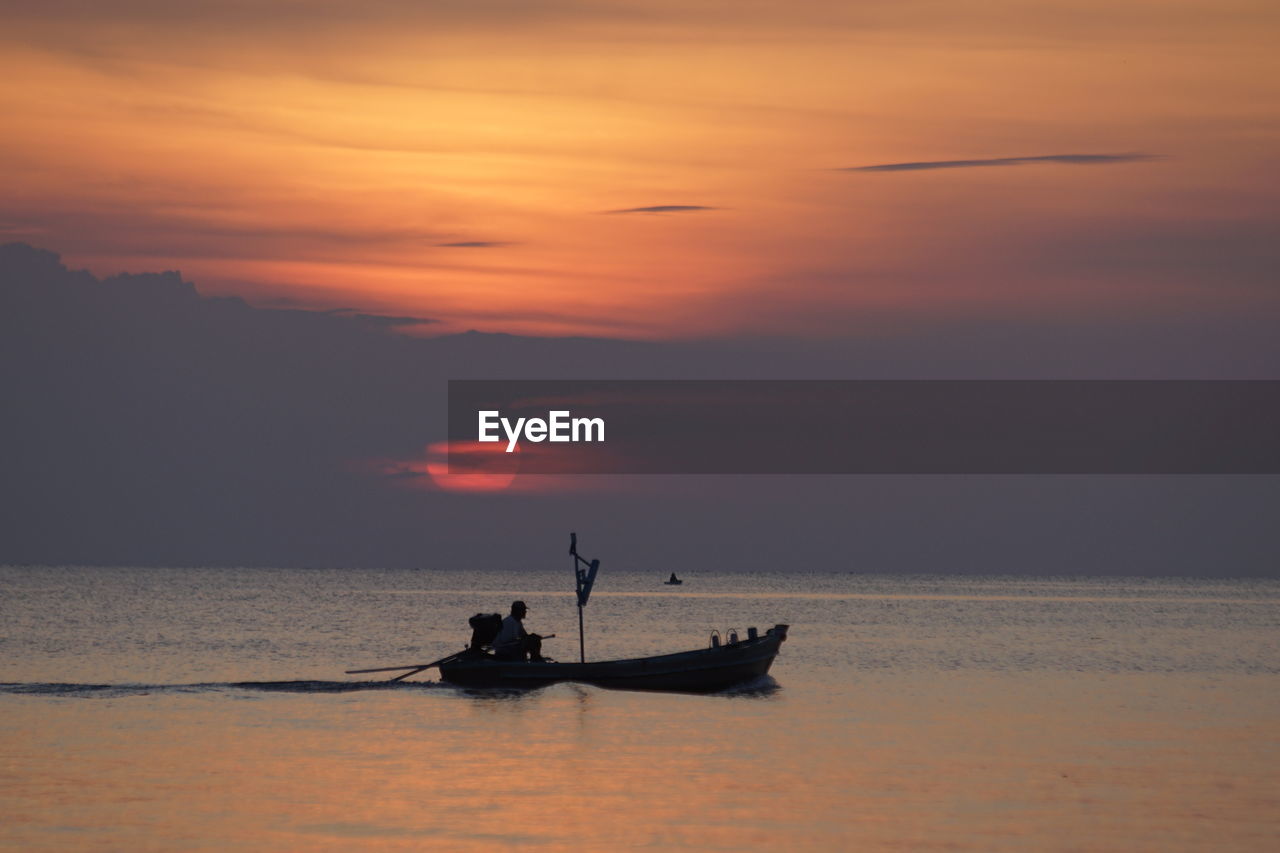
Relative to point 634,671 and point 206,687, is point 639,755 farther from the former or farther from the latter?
point 206,687

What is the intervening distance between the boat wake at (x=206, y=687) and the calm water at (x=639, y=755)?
19cm

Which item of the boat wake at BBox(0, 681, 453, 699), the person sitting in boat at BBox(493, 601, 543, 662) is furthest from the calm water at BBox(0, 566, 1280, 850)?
the person sitting in boat at BBox(493, 601, 543, 662)

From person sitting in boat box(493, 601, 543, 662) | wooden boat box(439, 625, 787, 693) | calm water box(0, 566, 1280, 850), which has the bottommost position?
calm water box(0, 566, 1280, 850)

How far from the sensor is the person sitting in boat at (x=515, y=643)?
39375 mm

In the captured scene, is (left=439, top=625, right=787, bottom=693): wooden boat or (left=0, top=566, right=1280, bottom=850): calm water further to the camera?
(left=439, top=625, right=787, bottom=693): wooden boat

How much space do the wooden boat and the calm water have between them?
19.3 inches

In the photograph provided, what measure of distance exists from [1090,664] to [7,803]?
41879 millimetres

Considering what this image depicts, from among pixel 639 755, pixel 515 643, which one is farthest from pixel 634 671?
pixel 639 755

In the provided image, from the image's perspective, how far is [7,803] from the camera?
22.5 m

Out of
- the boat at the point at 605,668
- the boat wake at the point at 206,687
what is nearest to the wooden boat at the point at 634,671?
the boat at the point at 605,668

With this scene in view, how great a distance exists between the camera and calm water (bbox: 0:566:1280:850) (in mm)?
21609

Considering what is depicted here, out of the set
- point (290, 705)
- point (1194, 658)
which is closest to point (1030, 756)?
point (290, 705)

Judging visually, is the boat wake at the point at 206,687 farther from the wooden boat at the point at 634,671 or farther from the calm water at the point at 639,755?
the wooden boat at the point at 634,671

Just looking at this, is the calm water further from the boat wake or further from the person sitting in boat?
the person sitting in boat
